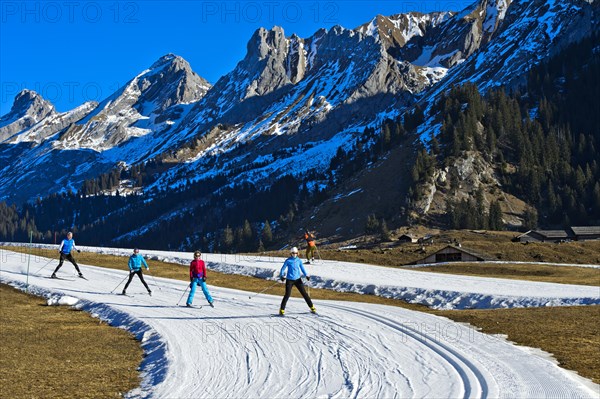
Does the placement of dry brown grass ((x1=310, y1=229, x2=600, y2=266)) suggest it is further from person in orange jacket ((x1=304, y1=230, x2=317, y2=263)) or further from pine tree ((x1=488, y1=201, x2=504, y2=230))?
pine tree ((x1=488, y1=201, x2=504, y2=230))

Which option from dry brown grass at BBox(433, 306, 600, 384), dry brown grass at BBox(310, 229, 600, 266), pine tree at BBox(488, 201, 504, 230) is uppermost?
pine tree at BBox(488, 201, 504, 230)

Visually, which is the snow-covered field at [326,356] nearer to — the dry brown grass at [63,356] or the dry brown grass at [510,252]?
the dry brown grass at [63,356]

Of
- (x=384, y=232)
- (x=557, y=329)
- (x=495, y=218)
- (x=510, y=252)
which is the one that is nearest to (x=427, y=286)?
(x=557, y=329)

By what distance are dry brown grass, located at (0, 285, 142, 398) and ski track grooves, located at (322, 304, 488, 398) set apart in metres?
7.48

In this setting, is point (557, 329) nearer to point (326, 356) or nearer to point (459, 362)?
point (459, 362)

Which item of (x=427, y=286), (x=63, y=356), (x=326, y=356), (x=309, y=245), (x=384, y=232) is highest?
(x=384, y=232)

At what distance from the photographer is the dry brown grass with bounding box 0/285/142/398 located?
1266 centimetres

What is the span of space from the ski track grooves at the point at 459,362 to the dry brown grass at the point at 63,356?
7.48 m

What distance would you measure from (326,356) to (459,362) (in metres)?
3.38

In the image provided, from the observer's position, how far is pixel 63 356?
16344mm

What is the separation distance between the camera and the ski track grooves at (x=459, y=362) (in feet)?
35.8

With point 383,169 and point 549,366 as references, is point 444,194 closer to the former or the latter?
point 383,169

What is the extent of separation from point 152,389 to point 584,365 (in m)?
10.0

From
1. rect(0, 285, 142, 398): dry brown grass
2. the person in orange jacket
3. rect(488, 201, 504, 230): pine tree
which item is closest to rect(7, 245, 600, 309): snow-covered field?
the person in orange jacket
